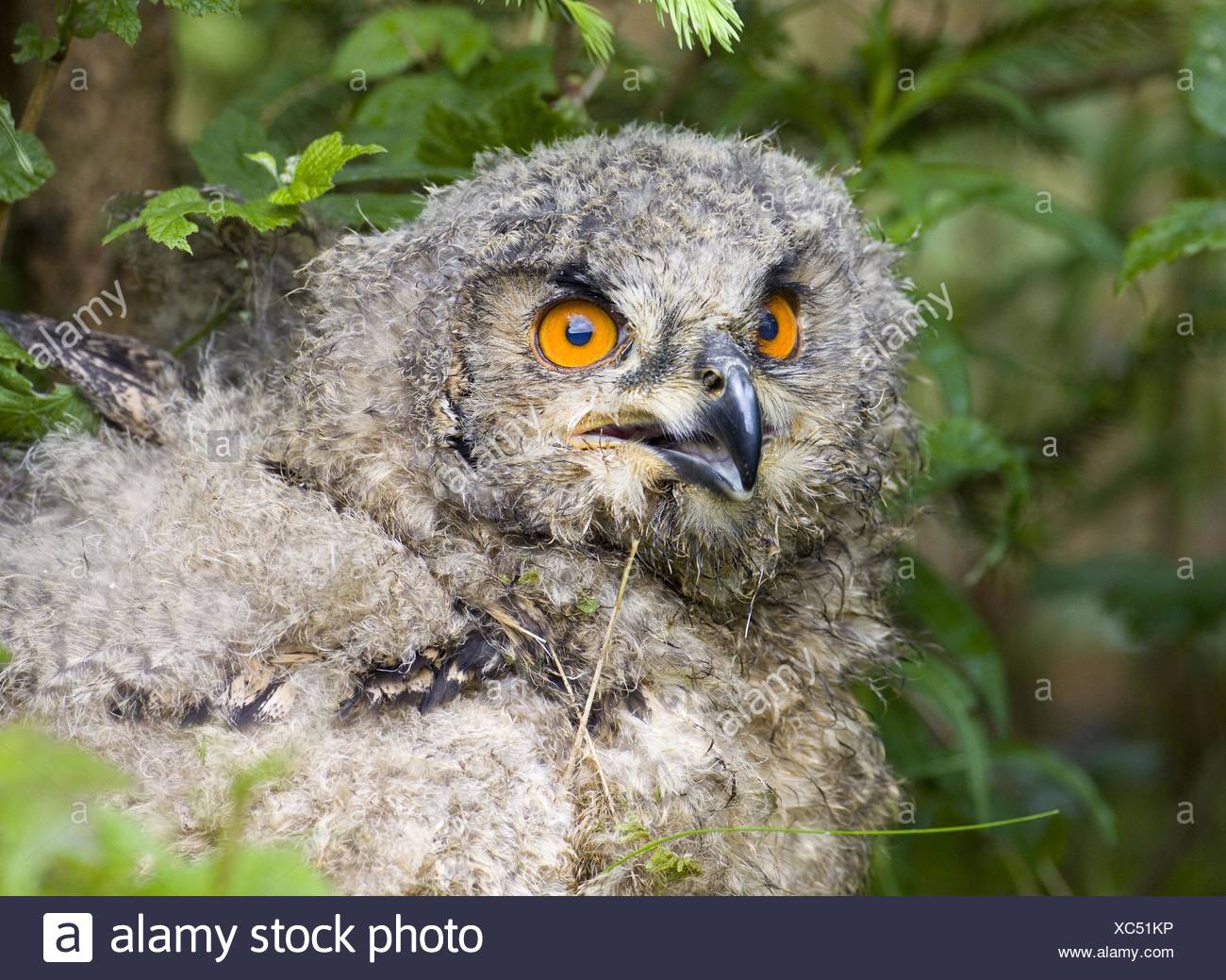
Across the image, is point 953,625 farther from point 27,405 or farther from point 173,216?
point 27,405

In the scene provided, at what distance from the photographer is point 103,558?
248 cm

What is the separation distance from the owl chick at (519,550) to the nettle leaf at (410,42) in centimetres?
73

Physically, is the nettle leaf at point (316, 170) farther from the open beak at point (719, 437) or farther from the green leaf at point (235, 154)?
the open beak at point (719, 437)

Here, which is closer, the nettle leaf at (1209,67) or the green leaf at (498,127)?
the green leaf at (498,127)

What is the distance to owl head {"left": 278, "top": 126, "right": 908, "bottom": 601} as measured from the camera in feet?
8.08

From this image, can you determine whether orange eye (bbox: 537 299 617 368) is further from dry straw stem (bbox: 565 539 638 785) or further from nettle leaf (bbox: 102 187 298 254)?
nettle leaf (bbox: 102 187 298 254)

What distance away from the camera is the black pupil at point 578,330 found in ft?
8.21

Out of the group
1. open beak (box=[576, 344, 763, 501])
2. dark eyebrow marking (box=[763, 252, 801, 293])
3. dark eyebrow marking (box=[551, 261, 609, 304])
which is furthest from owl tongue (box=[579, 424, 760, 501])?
dark eyebrow marking (box=[763, 252, 801, 293])

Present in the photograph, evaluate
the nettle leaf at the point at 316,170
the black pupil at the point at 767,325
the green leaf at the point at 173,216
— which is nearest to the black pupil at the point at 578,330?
the black pupil at the point at 767,325

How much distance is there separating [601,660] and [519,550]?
0.31 meters

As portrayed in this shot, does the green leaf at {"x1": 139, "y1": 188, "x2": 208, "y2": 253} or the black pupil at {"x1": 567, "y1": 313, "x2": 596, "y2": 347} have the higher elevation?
the green leaf at {"x1": 139, "y1": 188, "x2": 208, "y2": 253}

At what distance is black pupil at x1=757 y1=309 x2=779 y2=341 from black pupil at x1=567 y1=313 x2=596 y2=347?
1.19ft
